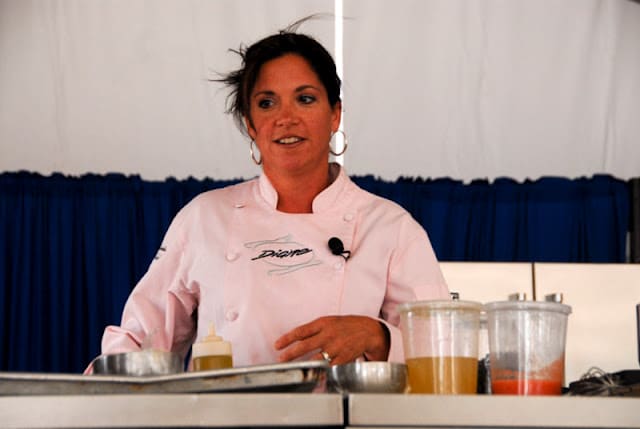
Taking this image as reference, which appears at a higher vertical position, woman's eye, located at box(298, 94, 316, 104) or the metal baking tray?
woman's eye, located at box(298, 94, 316, 104)

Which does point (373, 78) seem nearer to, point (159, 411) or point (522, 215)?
point (522, 215)

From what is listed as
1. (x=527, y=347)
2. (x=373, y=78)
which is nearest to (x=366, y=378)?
(x=527, y=347)

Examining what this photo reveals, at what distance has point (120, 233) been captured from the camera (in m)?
4.88

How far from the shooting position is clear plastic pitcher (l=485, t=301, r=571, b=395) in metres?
1.58

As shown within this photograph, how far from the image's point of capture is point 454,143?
15.7 ft

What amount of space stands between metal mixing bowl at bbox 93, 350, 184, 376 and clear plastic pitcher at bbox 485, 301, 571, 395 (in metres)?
0.46

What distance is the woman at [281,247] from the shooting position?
2201mm

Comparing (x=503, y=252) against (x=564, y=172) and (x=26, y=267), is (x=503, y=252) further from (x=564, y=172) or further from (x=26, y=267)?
(x=26, y=267)

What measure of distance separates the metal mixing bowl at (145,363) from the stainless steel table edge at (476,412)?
27 cm

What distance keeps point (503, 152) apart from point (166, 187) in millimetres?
1465

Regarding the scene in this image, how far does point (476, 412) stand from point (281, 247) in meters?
0.95

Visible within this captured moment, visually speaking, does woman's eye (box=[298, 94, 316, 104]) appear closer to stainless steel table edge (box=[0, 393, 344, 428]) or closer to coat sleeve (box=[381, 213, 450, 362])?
coat sleeve (box=[381, 213, 450, 362])

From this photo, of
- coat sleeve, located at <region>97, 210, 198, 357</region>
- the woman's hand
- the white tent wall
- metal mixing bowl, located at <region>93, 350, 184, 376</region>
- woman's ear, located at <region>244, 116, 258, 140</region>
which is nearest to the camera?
metal mixing bowl, located at <region>93, 350, 184, 376</region>

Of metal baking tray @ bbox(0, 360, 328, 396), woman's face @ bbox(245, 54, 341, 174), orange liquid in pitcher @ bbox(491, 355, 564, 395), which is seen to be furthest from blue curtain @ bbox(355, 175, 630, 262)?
metal baking tray @ bbox(0, 360, 328, 396)
